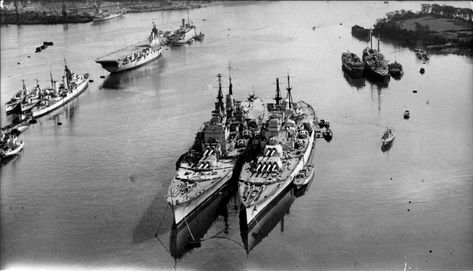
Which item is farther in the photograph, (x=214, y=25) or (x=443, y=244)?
(x=214, y=25)

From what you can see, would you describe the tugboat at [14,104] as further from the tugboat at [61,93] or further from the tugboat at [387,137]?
the tugboat at [387,137]

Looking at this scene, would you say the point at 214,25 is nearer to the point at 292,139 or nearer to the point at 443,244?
the point at 292,139

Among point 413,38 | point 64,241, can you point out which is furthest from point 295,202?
point 413,38

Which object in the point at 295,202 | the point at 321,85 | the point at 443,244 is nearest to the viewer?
the point at 443,244

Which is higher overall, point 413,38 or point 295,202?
point 413,38

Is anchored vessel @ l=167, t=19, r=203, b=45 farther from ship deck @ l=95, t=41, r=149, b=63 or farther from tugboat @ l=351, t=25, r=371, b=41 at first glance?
tugboat @ l=351, t=25, r=371, b=41

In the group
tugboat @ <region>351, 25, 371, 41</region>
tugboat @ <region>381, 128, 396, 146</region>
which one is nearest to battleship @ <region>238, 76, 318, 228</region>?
tugboat @ <region>381, 128, 396, 146</region>

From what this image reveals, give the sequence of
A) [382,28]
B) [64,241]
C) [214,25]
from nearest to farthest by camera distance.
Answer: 1. [64,241]
2. [382,28]
3. [214,25]

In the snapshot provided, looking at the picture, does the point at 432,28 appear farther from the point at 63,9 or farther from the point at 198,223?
the point at 63,9
